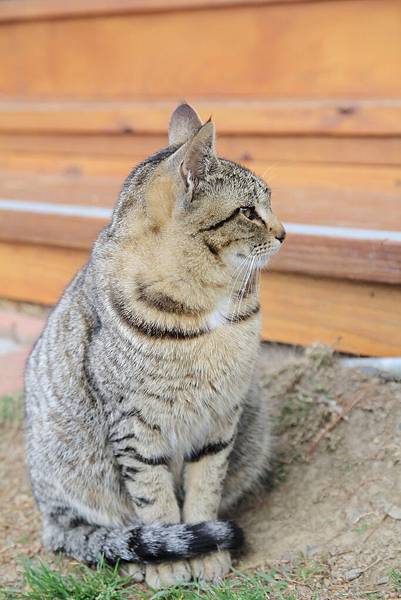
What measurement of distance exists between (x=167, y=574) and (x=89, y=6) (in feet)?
10.9

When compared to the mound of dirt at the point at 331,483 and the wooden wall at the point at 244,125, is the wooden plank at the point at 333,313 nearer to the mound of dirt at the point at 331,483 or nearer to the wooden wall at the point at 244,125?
the wooden wall at the point at 244,125

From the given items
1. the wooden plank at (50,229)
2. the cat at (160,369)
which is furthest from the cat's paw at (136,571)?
the wooden plank at (50,229)

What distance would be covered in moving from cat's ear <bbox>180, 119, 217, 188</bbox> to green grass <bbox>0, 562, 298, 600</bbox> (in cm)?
119

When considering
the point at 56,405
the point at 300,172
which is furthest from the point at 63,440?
the point at 300,172

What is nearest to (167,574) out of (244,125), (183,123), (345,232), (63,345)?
(63,345)

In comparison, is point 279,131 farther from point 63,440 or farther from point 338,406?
point 63,440

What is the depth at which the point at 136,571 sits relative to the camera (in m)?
2.93

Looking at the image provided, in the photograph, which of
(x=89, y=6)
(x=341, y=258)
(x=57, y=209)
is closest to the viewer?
(x=341, y=258)

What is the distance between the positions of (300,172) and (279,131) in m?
0.23

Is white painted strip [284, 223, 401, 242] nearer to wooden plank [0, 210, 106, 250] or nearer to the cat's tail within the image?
wooden plank [0, 210, 106, 250]

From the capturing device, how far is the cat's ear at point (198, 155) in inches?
100

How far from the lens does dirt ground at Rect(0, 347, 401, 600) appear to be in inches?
110

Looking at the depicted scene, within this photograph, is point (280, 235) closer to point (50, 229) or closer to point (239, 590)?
point (239, 590)

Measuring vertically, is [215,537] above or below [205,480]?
below
